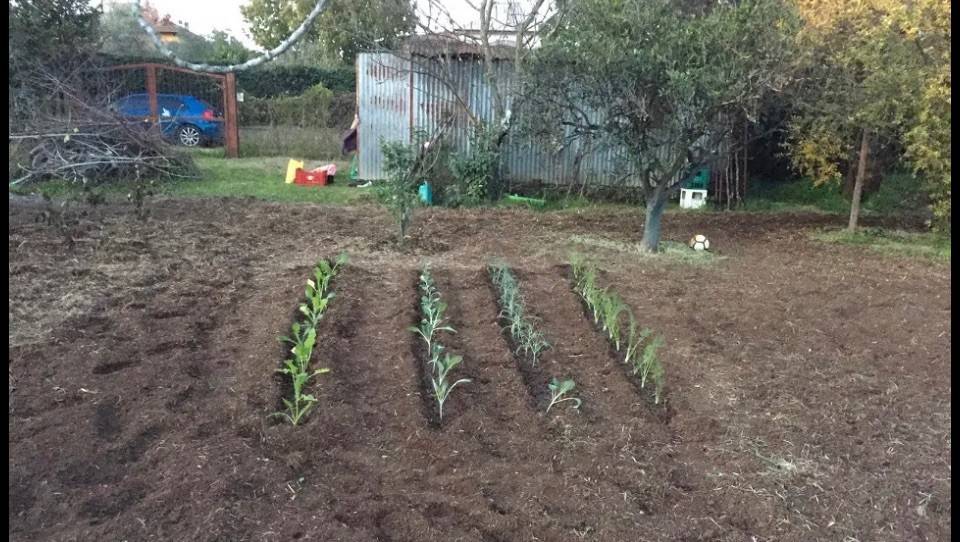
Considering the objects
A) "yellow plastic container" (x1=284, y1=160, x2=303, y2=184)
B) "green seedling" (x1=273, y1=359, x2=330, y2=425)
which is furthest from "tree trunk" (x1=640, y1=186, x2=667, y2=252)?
"yellow plastic container" (x1=284, y1=160, x2=303, y2=184)

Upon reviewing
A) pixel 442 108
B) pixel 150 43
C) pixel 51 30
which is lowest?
pixel 442 108

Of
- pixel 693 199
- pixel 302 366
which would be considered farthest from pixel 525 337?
pixel 693 199

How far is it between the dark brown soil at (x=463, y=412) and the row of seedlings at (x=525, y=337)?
0.10 metres

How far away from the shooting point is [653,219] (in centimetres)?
795

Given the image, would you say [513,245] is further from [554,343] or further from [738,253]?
[554,343]

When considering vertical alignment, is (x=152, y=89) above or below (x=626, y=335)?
above

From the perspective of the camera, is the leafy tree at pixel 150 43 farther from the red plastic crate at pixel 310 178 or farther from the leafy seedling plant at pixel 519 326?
the leafy seedling plant at pixel 519 326

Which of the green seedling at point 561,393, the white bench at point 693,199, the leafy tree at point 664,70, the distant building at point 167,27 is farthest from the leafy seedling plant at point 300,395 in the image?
A: the distant building at point 167,27

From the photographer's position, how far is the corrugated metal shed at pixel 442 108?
11.6 metres

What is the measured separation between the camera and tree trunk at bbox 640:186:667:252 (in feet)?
25.6

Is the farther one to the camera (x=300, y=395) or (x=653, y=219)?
(x=653, y=219)

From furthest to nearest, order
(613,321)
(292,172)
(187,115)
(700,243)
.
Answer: (187,115)
(292,172)
(700,243)
(613,321)

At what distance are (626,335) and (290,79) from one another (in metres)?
18.9

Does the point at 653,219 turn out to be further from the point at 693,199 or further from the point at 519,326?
the point at 693,199
